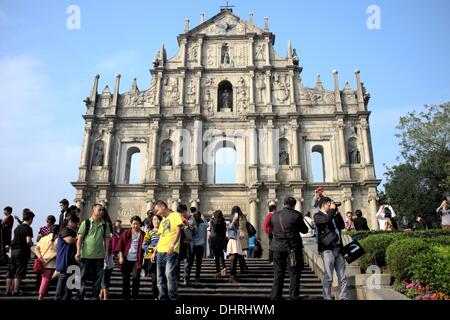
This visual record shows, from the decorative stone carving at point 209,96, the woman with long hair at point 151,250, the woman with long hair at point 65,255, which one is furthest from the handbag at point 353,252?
the decorative stone carving at point 209,96

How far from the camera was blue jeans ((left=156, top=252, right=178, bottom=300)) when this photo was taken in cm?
647

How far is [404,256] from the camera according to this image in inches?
281

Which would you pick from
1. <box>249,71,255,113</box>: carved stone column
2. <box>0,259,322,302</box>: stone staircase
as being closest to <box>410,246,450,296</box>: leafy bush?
<box>0,259,322,302</box>: stone staircase

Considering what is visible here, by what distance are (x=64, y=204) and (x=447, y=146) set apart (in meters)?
27.7

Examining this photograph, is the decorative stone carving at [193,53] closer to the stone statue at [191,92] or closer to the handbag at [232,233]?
the stone statue at [191,92]

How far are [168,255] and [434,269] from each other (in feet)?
15.2

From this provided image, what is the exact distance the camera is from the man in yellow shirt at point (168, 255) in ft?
21.4

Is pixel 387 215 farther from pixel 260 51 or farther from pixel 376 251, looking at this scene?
pixel 260 51

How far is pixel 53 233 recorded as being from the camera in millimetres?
7914

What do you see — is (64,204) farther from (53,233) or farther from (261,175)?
(261,175)

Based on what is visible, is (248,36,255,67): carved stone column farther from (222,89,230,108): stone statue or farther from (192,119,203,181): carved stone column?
(192,119,203,181): carved stone column

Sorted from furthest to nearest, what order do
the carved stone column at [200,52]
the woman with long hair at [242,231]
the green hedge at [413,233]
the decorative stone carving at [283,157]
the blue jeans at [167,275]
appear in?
the carved stone column at [200,52]
the decorative stone carving at [283,157]
the green hedge at [413,233]
the woman with long hair at [242,231]
the blue jeans at [167,275]

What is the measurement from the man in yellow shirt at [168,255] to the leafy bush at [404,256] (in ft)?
14.0

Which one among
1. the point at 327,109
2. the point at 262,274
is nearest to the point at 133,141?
the point at 327,109
